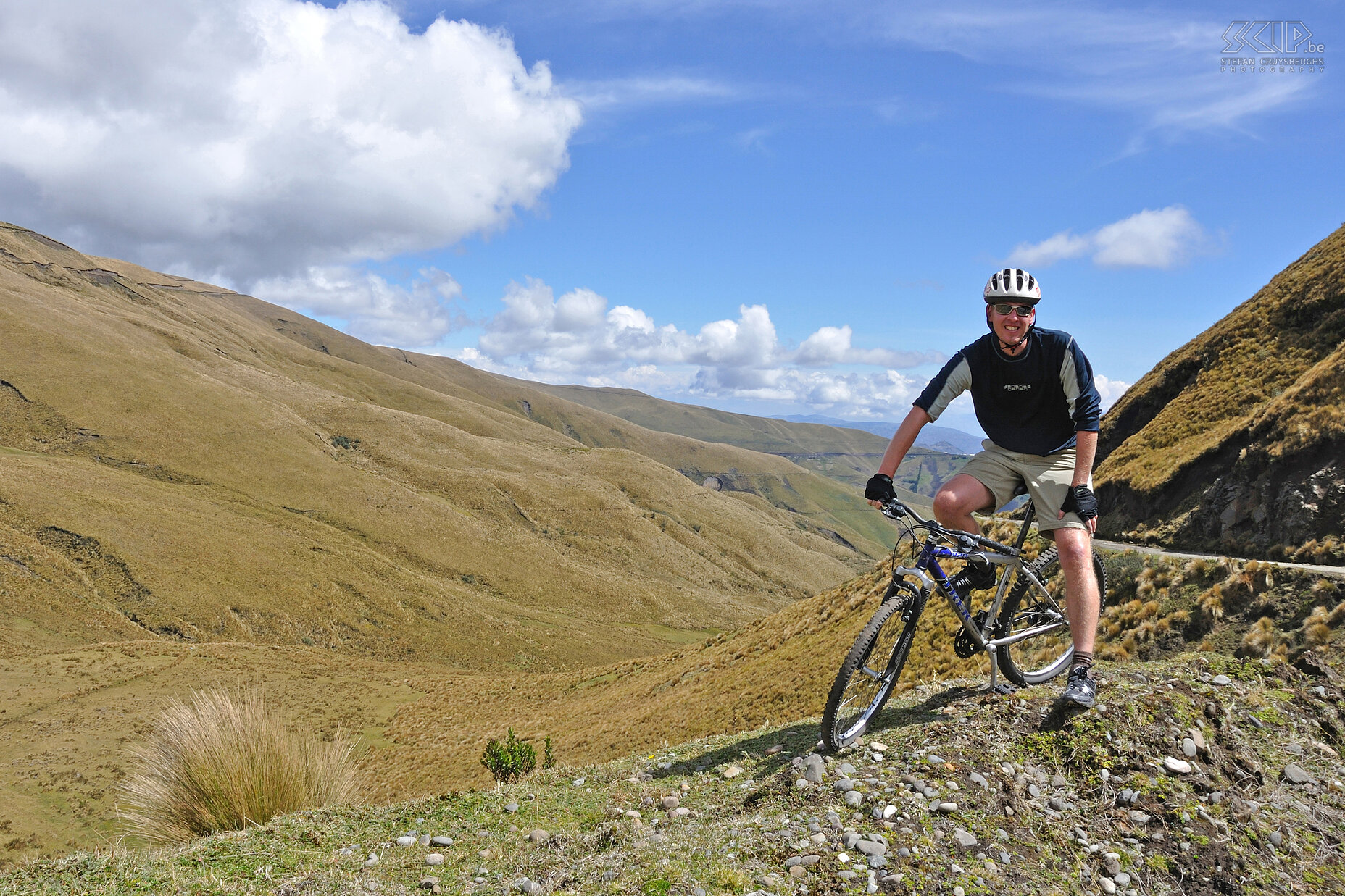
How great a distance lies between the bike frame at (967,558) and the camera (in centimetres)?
591

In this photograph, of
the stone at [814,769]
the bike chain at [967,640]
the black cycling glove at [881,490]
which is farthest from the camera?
the bike chain at [967,640]

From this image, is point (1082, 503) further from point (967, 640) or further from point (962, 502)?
point (967, 640)

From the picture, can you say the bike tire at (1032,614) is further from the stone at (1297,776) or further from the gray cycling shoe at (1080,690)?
the stone at (1297,776)

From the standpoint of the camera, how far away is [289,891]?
15.8 ft

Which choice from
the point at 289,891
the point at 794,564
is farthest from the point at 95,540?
the point at 794,564

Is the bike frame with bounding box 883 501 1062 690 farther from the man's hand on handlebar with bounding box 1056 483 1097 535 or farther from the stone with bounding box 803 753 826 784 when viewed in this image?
the stone with bounding box 803 753 826 784

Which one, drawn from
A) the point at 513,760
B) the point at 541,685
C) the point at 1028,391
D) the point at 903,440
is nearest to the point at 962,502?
the point at 903,440

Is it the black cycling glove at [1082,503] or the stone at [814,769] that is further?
the black cycling glove at [1082,503]

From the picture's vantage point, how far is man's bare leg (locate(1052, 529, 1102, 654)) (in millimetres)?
5836

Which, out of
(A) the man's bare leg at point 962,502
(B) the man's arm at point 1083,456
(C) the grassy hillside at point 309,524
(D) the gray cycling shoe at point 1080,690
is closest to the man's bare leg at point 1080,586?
(D) the gray cycling shoe at point 1080,690

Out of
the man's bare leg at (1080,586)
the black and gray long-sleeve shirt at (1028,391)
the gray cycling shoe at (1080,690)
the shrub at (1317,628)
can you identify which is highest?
the black and gray long-sleeve shirt at (1028,391)

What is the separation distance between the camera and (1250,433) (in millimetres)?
15125

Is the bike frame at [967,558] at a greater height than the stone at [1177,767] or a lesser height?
Answer: greater

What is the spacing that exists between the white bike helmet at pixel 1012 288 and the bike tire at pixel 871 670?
2.47m
